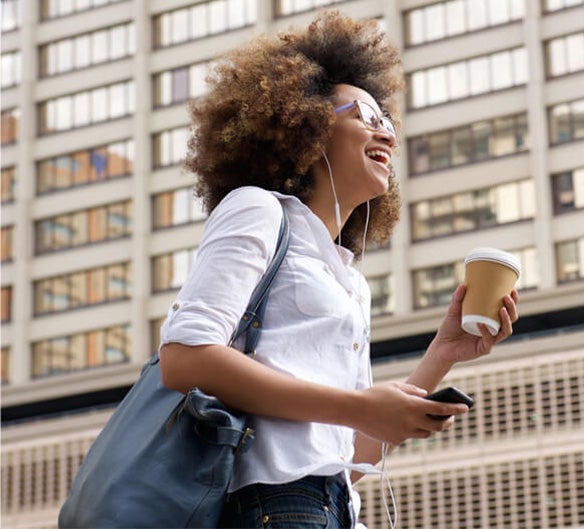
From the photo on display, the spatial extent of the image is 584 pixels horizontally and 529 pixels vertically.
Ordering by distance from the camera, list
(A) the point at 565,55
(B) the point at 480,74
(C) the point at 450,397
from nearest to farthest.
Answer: (C) the point at 450,397
(A) the point at 565,55
(B) the point at 480,74

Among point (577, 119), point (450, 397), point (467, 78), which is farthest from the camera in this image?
point (467, 78)

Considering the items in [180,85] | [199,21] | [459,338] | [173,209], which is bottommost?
[459,338]

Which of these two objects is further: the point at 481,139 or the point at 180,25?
the point at 180,25

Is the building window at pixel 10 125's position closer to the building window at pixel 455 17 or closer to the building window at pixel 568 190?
the building window at pixel 455 17

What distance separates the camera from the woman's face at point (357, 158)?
10.4ft

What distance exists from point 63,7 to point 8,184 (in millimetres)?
6638

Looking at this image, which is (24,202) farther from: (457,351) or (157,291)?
(457,351)

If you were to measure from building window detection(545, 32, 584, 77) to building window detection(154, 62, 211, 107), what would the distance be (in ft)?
39.7

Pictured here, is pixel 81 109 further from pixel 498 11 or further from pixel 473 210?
pixel 498 11

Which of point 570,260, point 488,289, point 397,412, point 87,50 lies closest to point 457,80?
point 570,260

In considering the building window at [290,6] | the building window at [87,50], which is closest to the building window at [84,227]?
the building window at [87,50]

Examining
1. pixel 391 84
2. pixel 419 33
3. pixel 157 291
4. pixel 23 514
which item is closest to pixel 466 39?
pixel 419 33

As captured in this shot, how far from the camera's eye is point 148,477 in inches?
102

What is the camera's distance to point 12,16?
5528 cm
